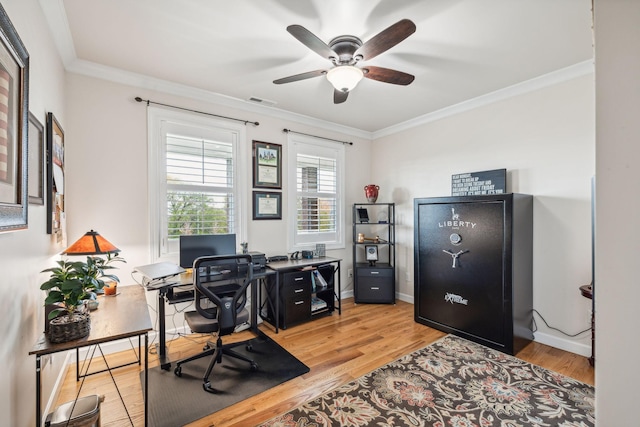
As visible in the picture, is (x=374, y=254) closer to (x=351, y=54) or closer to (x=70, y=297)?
(x=351, y=54)

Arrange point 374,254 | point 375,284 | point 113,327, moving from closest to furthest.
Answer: point 113,327 → point 375,284 → point 374,254

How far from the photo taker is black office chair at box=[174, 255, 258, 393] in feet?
7.24

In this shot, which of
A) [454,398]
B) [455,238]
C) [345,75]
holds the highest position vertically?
[345,75]

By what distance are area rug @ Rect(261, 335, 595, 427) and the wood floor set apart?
0.13m

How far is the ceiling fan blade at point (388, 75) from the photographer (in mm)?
2182

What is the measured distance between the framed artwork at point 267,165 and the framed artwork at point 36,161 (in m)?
2.00

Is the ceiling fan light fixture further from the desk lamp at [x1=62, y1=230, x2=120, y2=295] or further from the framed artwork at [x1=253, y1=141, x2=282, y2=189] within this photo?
the desk lamp at [x1=62, y1=230, x2=120, y2=295]

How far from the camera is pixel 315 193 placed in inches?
164

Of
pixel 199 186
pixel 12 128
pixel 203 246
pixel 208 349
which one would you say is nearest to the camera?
pixel 12 128

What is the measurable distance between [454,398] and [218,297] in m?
1.95

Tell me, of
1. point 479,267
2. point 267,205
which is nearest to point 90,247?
point 267,205

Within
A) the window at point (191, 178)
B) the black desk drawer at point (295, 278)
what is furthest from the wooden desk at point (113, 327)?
the black desk drawer at point (295, 278)

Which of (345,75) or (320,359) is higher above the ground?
(345,75)

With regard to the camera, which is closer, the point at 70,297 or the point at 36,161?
the point at 70,297
